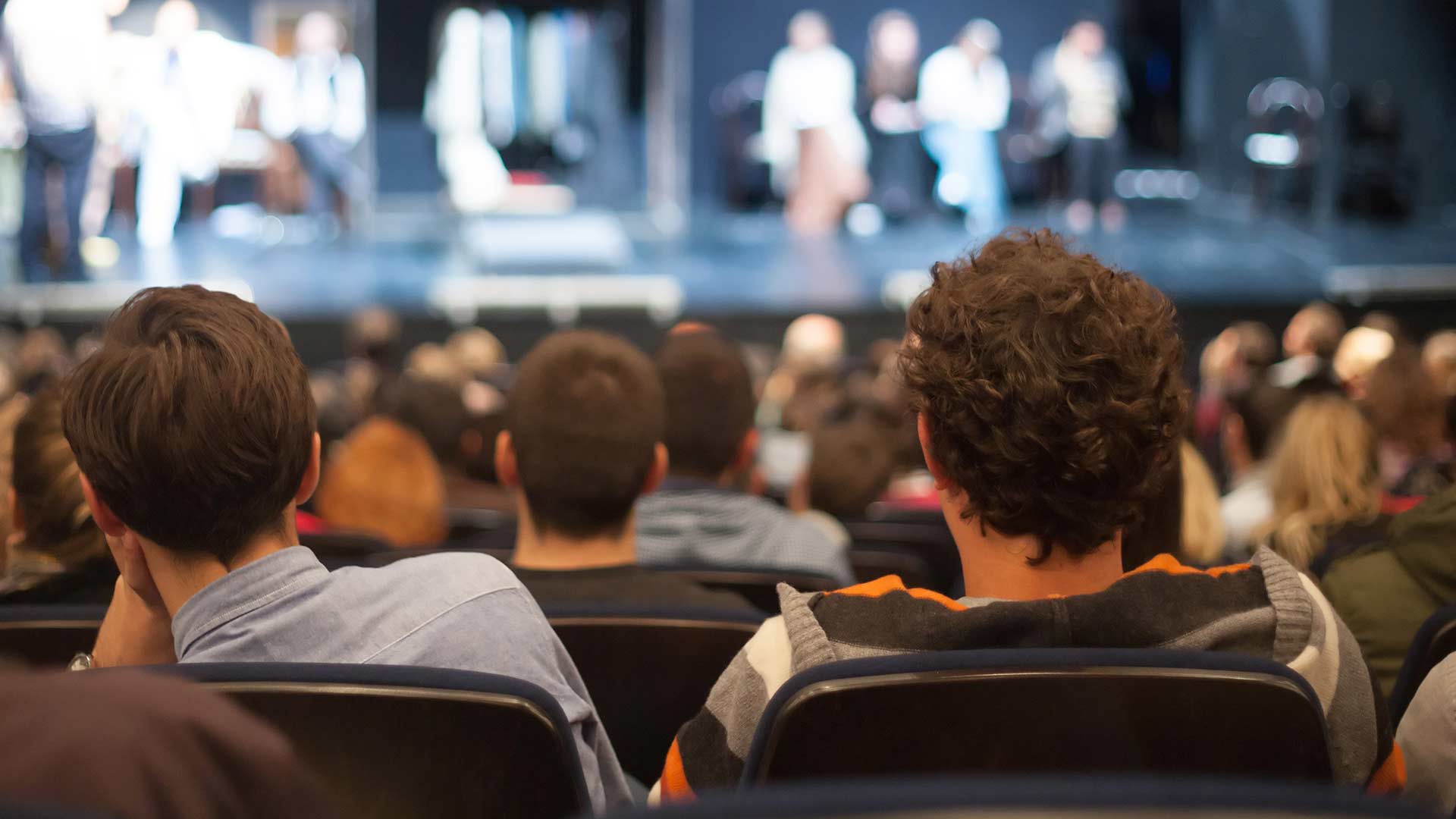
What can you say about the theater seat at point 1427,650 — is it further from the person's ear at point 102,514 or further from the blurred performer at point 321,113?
the blurred performer at point 321,113

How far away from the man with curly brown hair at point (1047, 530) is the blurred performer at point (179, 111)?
9.43m

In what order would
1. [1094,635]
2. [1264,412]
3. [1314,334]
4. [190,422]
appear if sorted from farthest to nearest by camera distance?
[1314,334] → [1264,412] → [190,422] → [1094,635]

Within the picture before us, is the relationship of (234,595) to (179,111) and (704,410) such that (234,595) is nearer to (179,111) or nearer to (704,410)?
(704,410)

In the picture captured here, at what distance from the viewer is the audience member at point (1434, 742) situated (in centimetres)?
124

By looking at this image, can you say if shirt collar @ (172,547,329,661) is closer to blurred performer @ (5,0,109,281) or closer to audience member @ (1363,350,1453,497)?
audience member @ (1363,350,1453,497)

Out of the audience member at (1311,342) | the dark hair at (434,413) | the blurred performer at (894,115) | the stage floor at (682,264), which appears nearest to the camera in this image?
the dark hair at (434,413)

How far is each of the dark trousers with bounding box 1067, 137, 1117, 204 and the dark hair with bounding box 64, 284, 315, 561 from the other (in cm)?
1015

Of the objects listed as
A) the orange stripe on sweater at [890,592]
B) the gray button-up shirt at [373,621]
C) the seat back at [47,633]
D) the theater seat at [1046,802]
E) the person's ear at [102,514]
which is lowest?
the seat back at [47,633]

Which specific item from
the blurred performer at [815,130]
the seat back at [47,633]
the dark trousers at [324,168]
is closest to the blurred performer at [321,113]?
the dark trousers at [324,168]

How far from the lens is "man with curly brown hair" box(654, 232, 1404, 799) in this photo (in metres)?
1.18

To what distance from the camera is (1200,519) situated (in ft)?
9.26

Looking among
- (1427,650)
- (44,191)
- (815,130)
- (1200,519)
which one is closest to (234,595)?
(1427,650)

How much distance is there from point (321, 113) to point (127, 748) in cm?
995

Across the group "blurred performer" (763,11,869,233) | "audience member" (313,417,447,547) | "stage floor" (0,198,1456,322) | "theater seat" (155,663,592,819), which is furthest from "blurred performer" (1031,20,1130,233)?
"theater seat" (155,663,592,819)
